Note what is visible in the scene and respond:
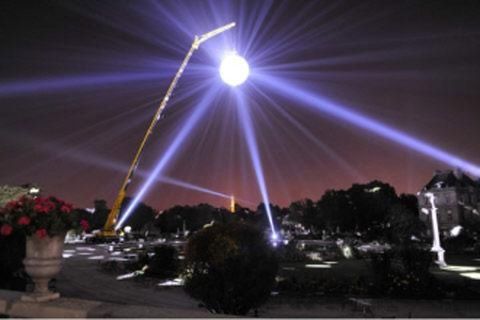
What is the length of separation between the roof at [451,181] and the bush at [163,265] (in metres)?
73.9

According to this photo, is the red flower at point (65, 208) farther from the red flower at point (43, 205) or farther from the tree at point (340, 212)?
the tree at point (340, 212)

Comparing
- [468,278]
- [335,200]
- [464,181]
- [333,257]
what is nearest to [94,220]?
[335,200]

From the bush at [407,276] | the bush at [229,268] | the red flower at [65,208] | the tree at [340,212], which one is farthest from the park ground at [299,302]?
the tree at [340,212]

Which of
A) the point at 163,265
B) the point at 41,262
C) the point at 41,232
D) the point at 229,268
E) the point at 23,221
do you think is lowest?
the point at 163,265

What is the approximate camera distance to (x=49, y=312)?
5.55m

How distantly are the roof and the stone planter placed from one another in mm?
86659

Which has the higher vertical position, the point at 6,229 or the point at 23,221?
the point at 23,221

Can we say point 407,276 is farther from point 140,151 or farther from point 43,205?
point 140,151

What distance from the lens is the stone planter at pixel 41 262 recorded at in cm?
587

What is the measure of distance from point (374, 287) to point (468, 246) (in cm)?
3065

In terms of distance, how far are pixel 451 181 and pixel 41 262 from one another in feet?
291

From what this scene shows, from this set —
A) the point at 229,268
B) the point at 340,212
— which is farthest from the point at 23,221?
the point at 340,212

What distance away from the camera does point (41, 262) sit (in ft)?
19.2

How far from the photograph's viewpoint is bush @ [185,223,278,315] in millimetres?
8195
